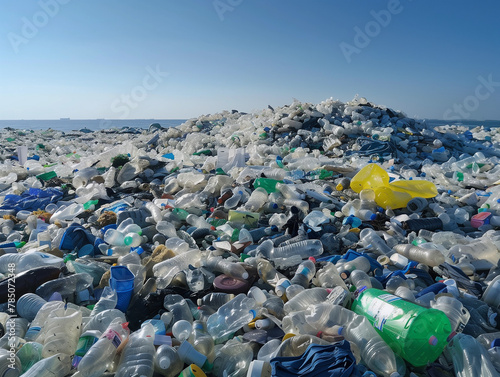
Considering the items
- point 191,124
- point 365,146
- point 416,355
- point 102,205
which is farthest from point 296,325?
point 191,124

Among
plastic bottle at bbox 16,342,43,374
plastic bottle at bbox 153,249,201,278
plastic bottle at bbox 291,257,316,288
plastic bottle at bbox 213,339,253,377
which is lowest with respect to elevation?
plastic bottle at bbox 213,339,253,377

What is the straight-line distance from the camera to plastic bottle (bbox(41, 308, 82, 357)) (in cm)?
159

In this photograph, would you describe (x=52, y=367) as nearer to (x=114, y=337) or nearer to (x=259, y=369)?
(x=114, y=337)

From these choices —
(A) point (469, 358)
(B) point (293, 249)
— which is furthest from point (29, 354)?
(A) point (469, 358)

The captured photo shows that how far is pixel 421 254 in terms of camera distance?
2.55 m

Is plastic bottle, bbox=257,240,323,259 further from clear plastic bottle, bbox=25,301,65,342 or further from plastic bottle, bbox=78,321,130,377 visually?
clear plastic bottle, bbox=25,301,65,342

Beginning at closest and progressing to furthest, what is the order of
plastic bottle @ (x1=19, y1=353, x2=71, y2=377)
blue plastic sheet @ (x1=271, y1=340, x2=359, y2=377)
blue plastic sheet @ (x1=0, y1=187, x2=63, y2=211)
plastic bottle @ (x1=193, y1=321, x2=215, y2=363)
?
blue plastic sheet @ (x1=271, y1=340, x2=359, y2=377) < plastic bottle @ (x1=19, y1=353, x2=71, y2=377) < plastic bottle @ (x1=193, y1=321, x2=215, y2=363) < blue plastic sheet @ (x1=0, y1=187, x2=63, y2=211)

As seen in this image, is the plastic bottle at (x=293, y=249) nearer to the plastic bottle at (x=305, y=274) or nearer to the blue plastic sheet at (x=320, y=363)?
the plastic bottle at (x=305, y=274)

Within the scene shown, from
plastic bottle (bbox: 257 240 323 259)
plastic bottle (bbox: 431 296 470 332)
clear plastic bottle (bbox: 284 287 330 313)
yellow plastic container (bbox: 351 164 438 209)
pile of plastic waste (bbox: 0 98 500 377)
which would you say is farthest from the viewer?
yellow plastic container (bbox: 351 164 438 209)

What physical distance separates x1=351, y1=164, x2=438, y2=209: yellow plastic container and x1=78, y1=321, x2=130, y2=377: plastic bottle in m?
2.88

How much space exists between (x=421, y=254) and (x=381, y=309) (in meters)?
1.12

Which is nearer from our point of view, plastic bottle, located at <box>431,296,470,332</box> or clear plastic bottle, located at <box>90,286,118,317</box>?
plastic bottle, located at <box>431,296,470,332</box>

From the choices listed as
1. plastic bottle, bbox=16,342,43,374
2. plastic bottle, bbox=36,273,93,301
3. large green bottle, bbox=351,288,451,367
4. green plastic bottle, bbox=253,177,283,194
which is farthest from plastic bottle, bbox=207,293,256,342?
green plastic bottle, bbox=253,177,283,194

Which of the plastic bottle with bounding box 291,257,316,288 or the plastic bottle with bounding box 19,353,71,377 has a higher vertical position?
the plastic bottle with bounding box 291,257,316,288
